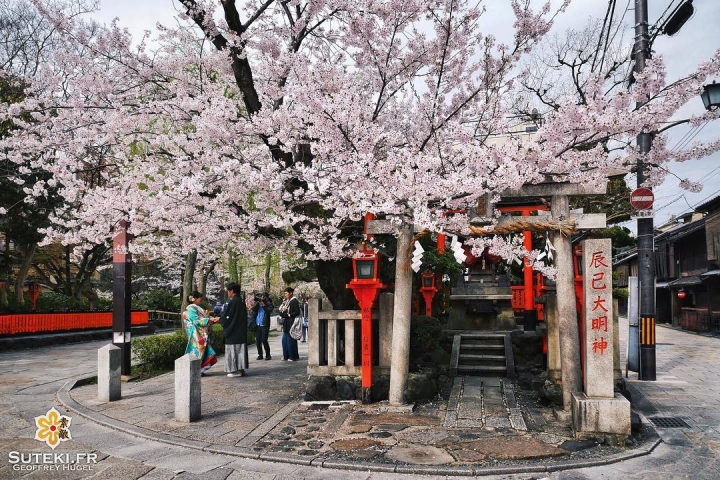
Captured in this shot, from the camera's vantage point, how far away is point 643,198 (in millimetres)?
11227

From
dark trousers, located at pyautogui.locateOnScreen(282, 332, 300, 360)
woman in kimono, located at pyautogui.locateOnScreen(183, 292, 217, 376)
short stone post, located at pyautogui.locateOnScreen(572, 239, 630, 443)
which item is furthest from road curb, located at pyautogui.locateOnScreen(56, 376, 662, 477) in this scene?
dark trousers, located at pyautogui.locateOnScreen(282, 332, 300, 360)

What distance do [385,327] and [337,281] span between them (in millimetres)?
1477

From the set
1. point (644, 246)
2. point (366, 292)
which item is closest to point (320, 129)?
point (366, 292)

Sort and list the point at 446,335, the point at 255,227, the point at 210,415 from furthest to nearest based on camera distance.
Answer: the point at 446,335, the point at 255,227, the point at 210,415

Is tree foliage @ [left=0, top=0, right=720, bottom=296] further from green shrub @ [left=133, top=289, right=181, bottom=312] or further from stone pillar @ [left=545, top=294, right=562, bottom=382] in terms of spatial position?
green shrub @ [left=133, top=289, right=181, bottom=312]

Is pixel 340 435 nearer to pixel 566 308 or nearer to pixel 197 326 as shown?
pixel 566 308

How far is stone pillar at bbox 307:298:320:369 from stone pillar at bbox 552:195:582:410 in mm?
4513

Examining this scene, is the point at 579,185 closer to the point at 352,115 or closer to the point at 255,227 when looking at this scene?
the point at 352,115

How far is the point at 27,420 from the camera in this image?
8.33 metres

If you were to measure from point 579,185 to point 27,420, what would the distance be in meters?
9.79

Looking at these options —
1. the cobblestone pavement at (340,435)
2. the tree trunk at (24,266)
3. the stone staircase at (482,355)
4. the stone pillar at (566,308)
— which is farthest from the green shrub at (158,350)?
the tree trunk at (24,266)

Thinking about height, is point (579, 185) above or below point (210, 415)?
above

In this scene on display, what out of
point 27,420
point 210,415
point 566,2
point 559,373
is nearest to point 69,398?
point 27,420

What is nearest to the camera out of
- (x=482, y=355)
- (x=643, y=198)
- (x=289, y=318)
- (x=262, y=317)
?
(x=643, y=198)
